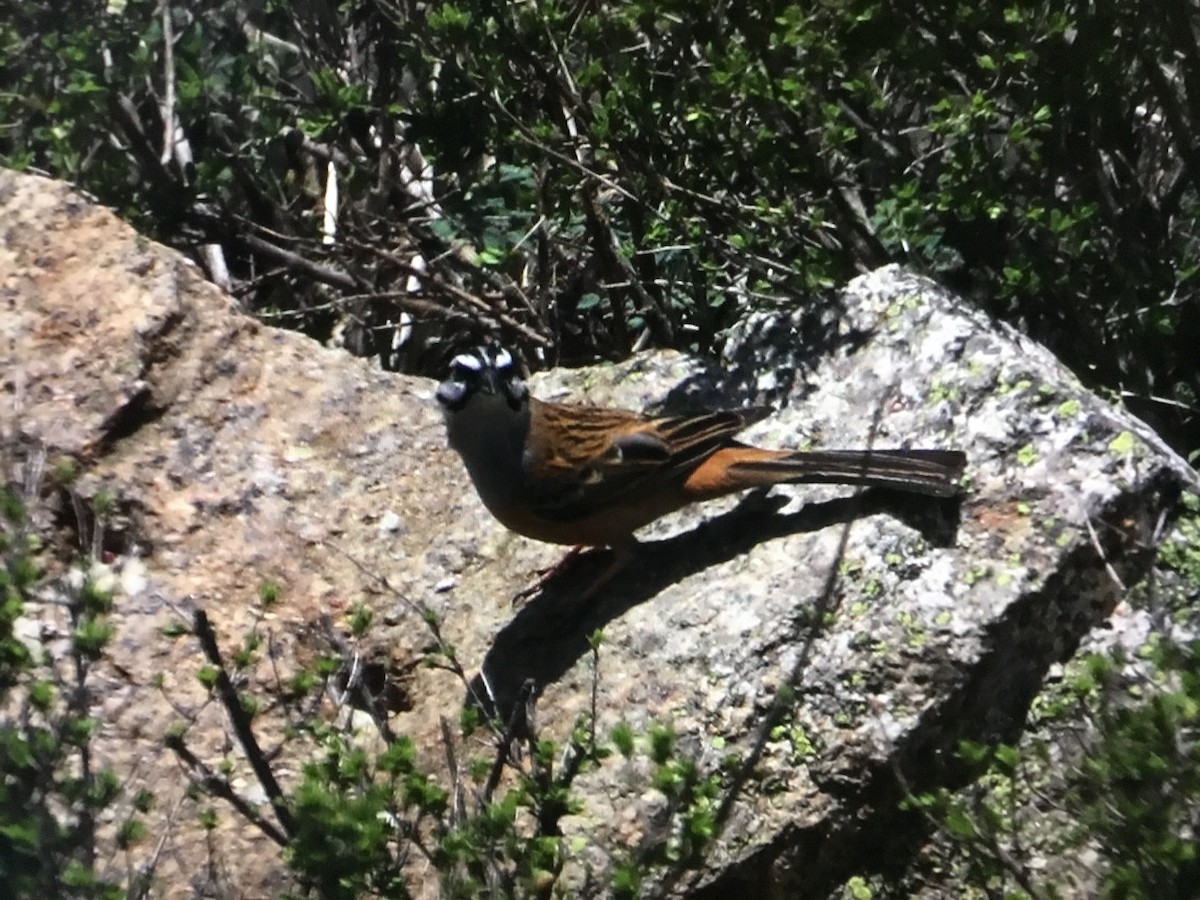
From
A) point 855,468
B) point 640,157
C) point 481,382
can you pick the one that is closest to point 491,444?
point 481,382

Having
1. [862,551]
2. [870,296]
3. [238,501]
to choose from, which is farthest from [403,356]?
[862,551]

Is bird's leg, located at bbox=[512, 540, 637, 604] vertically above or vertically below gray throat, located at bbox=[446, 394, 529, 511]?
below

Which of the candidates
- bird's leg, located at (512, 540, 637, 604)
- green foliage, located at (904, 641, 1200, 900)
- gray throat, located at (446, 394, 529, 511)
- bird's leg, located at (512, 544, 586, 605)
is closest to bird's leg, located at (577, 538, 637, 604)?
bird's leg, located at (512, 540, 637, 604)

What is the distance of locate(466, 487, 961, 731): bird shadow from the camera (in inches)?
176

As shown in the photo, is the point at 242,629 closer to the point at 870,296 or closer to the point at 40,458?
the point at 40,458

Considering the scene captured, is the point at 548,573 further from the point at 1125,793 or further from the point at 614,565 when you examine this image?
the point at 1125,793

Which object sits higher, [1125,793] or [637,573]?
[637,573]

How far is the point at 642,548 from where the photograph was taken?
5047 millimetres

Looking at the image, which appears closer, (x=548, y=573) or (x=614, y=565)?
Answer: (x=614, y=565)

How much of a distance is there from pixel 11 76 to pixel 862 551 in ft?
14.6

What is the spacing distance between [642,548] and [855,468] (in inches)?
32.2

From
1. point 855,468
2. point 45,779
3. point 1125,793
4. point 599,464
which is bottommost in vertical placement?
point 1125,793

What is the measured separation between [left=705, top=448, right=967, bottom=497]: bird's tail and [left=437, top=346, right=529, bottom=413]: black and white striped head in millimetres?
791

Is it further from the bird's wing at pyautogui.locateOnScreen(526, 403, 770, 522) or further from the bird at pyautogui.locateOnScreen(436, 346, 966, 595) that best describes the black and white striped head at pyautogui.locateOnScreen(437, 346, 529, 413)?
the bird's wing at pyautogui.locateOnScreen(526, 403, 770, 522)
